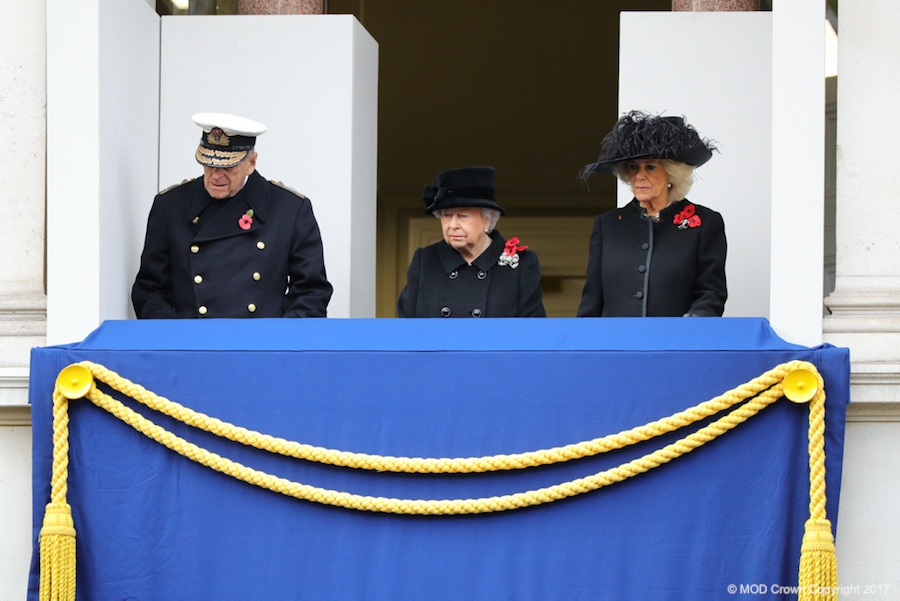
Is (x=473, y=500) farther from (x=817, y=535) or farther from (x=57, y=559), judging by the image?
(x=57, y=559)

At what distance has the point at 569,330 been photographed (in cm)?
410

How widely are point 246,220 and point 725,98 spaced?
224cm

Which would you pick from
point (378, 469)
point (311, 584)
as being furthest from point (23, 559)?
point (378, 469)

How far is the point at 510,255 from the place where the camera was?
200 inches

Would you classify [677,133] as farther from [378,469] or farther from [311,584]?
[311,584]

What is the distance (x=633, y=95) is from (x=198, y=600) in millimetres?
2993

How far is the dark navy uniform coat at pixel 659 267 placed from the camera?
481 centimetres

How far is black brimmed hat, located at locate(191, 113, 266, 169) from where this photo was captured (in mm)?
4762

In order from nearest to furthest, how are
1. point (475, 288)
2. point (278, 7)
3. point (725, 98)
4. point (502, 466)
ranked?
point (502, 466), point (475, 288), point (725, 98), point (278, 7)

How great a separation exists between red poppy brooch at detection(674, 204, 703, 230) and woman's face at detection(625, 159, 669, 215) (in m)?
0.08

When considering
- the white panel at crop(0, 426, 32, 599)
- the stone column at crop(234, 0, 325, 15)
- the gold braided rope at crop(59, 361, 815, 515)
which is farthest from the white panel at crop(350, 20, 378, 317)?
the gold braided rope at crop(59, 361, 815, 515)

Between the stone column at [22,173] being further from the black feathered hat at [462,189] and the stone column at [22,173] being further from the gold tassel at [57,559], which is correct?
the black feathered hat at [462,189]

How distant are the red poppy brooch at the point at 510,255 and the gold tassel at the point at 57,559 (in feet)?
6.49

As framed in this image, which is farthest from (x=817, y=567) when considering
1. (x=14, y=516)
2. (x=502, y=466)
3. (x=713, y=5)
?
(x=713, y=5)
